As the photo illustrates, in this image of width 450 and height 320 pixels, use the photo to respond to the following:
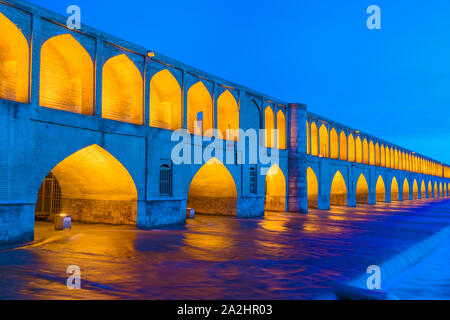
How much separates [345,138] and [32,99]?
937 inches

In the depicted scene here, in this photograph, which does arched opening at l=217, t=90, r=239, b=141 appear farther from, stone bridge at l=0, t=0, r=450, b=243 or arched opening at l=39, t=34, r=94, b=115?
arched opening at l=39, t=34, r=94, b=115

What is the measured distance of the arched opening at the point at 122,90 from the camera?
12.7m

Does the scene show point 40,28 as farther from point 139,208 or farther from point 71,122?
point 139,208

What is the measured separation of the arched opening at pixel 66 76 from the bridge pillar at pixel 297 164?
12216mm

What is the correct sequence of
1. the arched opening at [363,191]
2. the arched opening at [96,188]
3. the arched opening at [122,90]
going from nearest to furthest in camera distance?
the arched opening at [96,188], the arched opening at [122,90], the arched opening at [363,191]

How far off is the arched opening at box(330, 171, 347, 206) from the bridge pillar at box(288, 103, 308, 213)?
743cm

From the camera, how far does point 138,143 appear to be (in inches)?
488

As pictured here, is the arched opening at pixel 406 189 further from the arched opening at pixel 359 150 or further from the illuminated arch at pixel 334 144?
the illuminated arch at pixel 334 144

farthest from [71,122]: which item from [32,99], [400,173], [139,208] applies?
[400,173]

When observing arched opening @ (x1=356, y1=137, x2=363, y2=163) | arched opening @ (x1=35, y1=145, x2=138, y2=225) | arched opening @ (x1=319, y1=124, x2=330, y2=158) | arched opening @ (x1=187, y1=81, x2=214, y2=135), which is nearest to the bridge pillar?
arched opening @ (x1=319, y1=124, x2=330, y2=158)

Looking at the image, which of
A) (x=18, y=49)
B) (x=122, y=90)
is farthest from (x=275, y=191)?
(x=18, y=49)

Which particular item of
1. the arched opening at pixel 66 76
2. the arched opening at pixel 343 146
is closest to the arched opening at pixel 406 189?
the arched opening at pixel 343 146

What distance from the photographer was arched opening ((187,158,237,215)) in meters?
16.8

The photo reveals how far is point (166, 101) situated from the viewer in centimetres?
→ 1503
